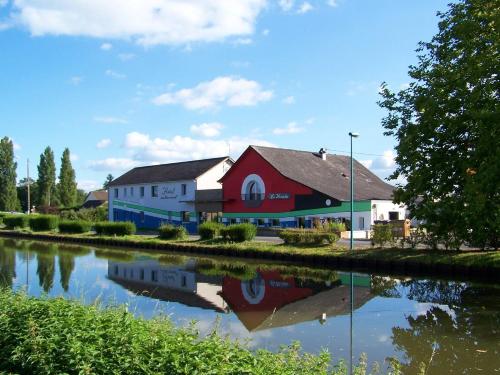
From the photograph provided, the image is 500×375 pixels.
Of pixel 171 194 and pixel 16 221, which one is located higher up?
pixel 171 194

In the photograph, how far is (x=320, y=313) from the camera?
1456cm

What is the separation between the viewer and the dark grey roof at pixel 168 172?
53478mm

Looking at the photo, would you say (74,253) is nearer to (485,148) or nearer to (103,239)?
(103,239)

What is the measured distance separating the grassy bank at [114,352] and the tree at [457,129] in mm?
13080

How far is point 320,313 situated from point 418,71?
11.9 m

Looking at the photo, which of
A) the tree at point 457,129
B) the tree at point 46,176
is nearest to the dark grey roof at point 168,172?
the tree at point 46,176

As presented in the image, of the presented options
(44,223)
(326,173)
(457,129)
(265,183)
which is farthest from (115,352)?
(44,223)

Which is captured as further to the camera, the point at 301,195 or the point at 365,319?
the point at 301,195

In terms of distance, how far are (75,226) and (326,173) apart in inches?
854

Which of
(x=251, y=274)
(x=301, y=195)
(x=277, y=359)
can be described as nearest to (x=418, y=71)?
(x=251, y=274)

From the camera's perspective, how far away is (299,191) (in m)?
42.5

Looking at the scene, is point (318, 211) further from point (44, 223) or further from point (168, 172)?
point (44, 223)

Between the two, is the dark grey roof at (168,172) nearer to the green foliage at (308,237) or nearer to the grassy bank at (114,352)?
the green foliage at (308,237)

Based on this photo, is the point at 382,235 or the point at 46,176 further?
the point at 46,176
